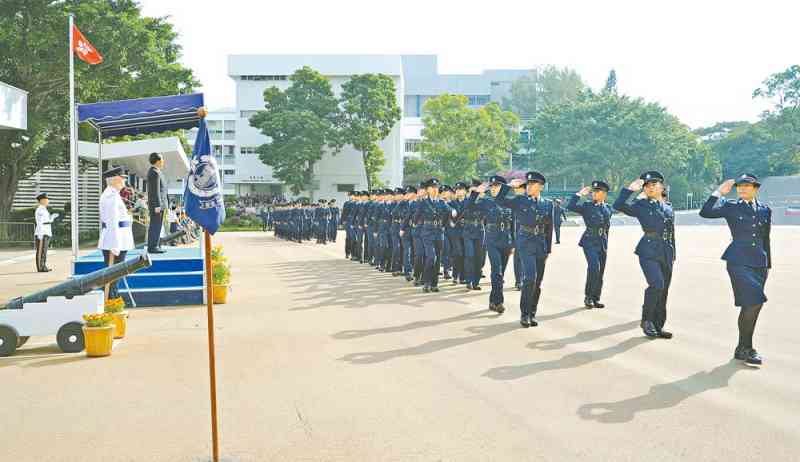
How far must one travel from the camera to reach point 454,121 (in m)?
60.0

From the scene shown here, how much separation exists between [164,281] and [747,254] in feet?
27.5

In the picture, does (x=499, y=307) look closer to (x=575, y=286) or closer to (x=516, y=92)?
(x=575, y=286)

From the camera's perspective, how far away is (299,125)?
53.2 m

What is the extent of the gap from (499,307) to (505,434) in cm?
539

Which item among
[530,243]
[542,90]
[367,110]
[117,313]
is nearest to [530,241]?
[530,243]

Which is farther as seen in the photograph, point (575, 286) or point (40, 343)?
point (575, 286)

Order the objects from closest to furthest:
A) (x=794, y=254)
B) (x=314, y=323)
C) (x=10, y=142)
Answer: (x=314, y=323) → (x=794, y=254) → (x=10, y=142)

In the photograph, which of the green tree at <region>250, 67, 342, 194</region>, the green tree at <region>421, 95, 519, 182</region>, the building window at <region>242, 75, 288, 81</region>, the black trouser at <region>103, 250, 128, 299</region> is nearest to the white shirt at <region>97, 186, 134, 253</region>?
the black trouser at <region>103, 250, 128, 299</region>

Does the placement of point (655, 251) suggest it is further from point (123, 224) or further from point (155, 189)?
point (155, 189)

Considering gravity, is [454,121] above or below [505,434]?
above

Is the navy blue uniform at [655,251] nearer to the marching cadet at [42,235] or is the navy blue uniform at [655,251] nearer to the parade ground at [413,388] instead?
the parade ground at [413,388]

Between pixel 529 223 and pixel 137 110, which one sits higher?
pixel 137 110

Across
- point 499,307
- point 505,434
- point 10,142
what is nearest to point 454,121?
point 10,142

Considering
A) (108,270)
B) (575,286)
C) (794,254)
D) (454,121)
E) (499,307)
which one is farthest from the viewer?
(454,121)
